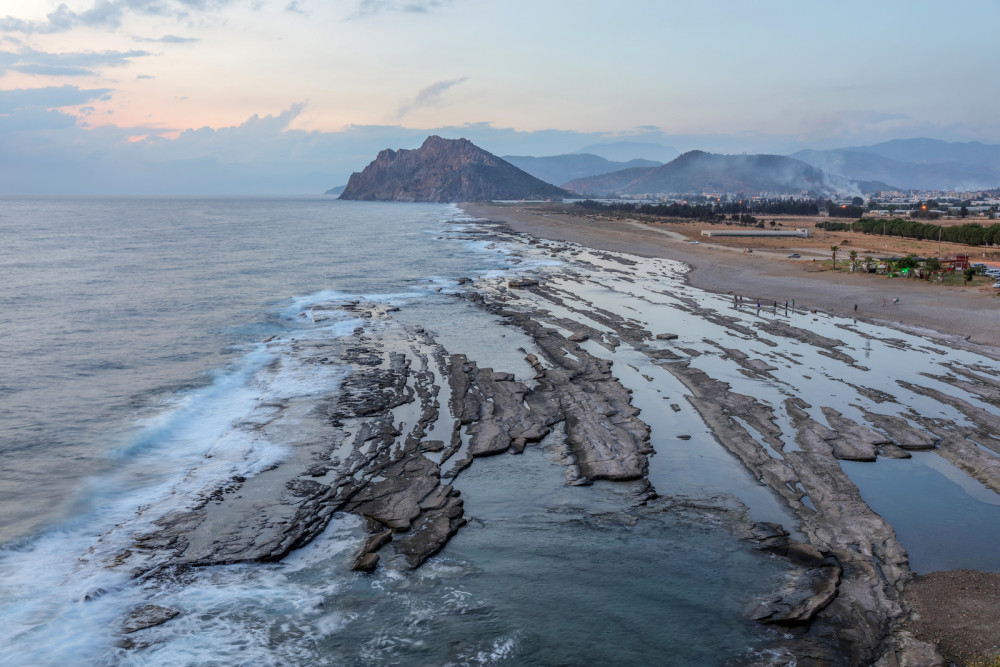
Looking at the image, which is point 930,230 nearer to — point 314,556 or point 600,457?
point 600,457

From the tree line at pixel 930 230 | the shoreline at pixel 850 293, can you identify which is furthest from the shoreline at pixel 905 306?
the tree line at pixel 930 230

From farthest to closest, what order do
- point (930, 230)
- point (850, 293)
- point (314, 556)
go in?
1. point (930, 230)
2. point (850, 293)
3. point (314, 556)

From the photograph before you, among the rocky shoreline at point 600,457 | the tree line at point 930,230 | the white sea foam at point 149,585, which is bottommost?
the white sea foam at point 149,585

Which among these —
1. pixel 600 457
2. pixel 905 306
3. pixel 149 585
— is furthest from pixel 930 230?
pixel 149 585

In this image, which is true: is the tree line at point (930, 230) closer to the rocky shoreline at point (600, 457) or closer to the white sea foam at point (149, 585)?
the rocky shoreline at point (600, 457)

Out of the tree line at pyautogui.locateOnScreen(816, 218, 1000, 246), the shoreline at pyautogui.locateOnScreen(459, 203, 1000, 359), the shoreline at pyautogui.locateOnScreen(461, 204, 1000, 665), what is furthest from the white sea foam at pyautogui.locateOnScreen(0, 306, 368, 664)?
the tree line at pyautogui.locateOnScreen(816, 218, 1000, 246)

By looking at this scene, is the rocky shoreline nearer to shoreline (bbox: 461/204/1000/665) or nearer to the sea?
shoreline (bbox: 461/204/1000/665)
